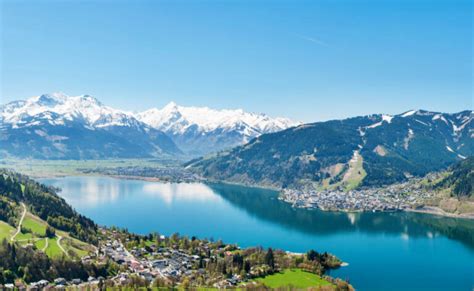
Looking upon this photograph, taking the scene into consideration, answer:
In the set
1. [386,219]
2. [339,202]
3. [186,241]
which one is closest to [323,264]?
[186,241]

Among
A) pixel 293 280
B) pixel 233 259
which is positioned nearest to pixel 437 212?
pixel 293 280

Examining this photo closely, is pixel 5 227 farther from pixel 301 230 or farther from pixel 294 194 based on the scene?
pixel 294 194

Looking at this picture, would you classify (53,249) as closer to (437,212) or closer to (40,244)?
(40,244)

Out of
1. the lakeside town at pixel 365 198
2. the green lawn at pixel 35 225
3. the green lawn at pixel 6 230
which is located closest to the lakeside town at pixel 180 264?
the green lawn at pixel 35 225

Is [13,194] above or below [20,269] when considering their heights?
above

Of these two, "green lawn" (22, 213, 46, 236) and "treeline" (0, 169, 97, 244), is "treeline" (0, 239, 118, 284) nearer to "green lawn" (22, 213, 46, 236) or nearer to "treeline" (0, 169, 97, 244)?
"green lawn" (22, 213, 46, 236)

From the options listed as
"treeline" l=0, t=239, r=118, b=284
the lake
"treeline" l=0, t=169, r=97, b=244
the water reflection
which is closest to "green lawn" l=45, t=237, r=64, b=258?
"treeline" l=0, t=239, r=118, b=284

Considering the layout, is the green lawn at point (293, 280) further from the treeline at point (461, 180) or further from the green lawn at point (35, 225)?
the treeline at point (461, 180)
